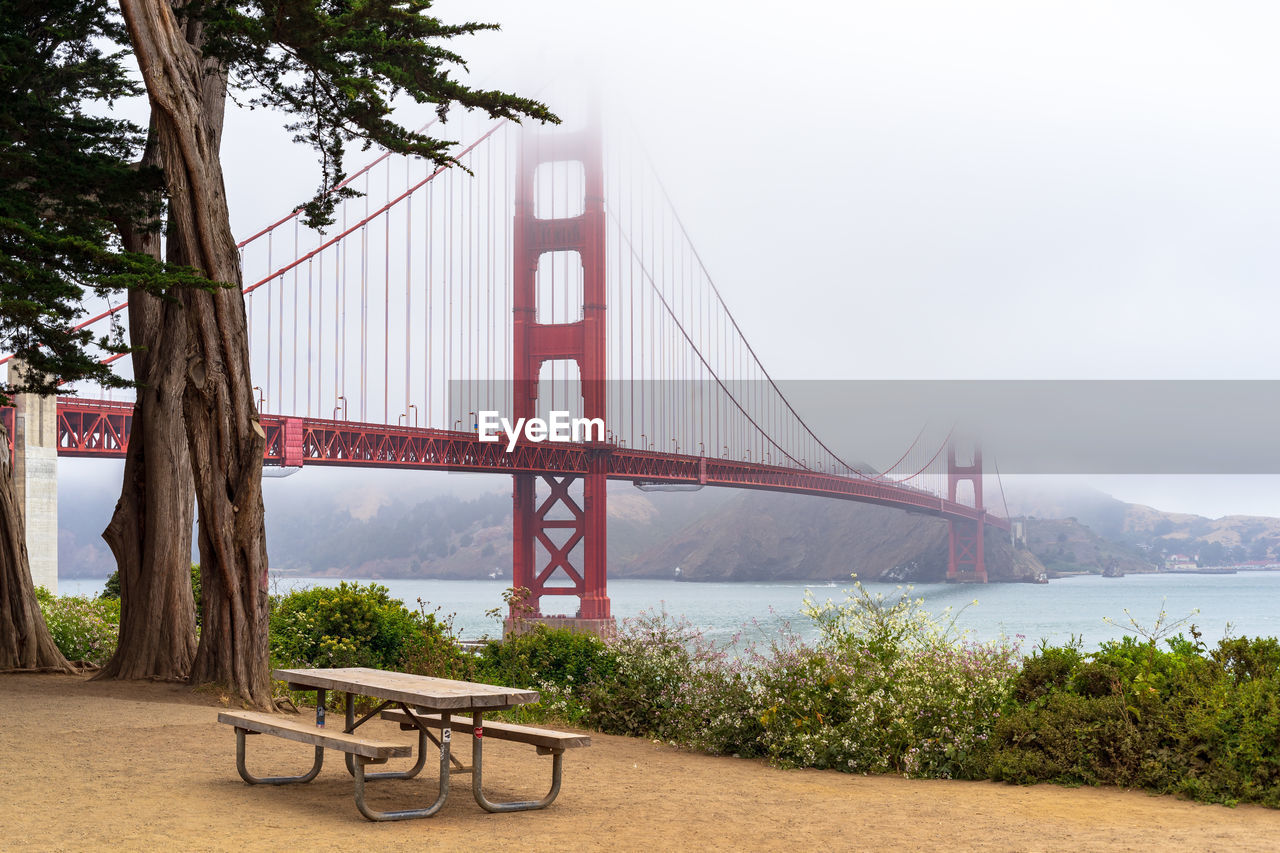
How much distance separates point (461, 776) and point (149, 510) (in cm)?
485

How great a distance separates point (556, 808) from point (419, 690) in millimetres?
857

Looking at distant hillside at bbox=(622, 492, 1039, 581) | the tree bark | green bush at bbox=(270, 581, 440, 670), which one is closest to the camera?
the tree bark

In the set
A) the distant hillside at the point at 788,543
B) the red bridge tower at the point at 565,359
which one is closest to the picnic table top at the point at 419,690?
the red bridge tower at the point at 565,359

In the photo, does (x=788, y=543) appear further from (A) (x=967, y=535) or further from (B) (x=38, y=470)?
(B) (x=38, y=470)

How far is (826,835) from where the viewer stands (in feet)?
15.1

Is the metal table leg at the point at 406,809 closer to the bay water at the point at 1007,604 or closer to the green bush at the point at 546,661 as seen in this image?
the green bush at the point at 546,661

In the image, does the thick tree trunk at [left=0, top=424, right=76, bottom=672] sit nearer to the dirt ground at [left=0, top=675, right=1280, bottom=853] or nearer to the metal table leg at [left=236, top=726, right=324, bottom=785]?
the dirt ground at [left=0, top=675, right=1280, bottom=853]

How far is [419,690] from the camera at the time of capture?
15.1 ft

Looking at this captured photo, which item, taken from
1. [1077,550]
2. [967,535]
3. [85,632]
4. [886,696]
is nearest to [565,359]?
[85,632]

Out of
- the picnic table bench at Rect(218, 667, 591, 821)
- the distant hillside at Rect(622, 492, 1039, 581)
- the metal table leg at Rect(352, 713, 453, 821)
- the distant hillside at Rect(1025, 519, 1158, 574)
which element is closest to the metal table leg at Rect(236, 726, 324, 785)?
the picnic table bench at Rect(218, 667, 591, 821)

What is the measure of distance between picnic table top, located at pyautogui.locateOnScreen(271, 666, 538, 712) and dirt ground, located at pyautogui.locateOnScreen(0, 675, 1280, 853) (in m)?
0.46

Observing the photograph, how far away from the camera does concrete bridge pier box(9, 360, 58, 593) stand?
20.2 metres

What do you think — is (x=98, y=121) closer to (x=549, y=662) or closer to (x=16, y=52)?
(x=16, y=52)

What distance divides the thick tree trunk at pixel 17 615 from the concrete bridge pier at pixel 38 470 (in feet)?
33.4
